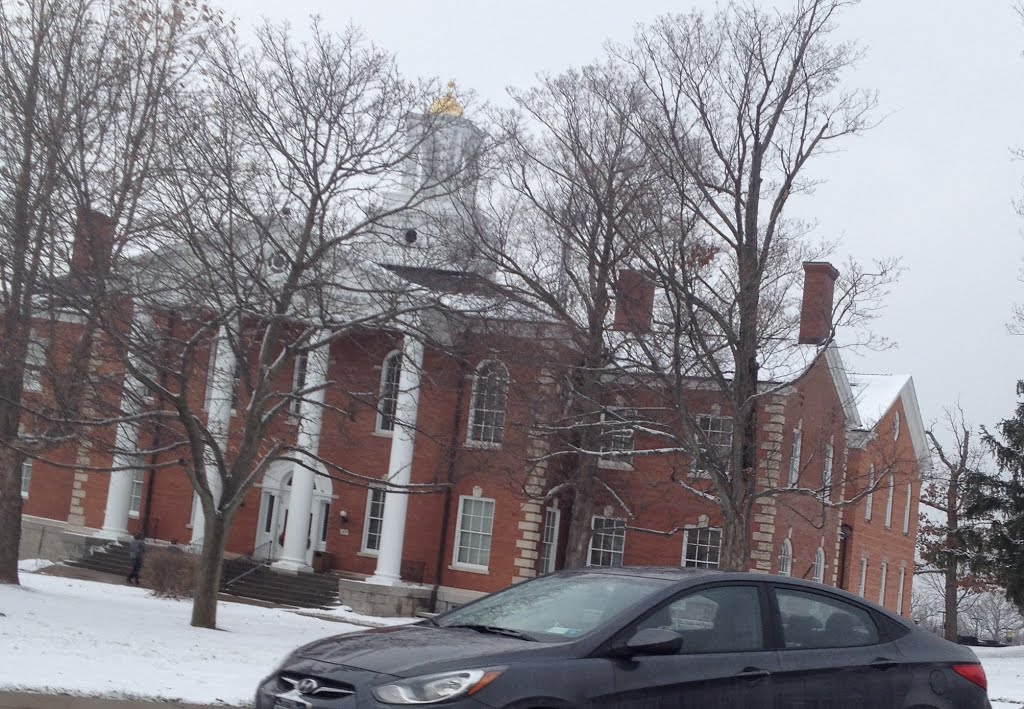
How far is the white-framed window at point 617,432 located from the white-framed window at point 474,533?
6601 millimetres

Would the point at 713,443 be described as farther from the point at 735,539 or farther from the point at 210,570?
the point at 210,570

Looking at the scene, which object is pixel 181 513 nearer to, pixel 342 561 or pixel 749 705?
pixel 342 561

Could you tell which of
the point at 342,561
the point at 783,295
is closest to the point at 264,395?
the point at 783,295

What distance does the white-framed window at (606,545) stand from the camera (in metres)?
33.8

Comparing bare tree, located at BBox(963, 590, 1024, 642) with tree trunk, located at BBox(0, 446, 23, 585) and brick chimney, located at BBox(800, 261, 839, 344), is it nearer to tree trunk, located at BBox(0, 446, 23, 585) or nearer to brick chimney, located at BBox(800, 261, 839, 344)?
brick chimney, located at BBox(800, 261, 839, 344)

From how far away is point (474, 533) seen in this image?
33812mm

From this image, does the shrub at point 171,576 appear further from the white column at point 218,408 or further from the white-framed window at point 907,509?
the white-framed window at point 907,509

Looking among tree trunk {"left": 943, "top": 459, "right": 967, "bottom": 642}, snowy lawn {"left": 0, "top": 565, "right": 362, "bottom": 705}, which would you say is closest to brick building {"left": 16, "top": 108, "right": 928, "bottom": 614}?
tree trunk {"left": 943, "top": 459, "right": 967, "bottom": 642}

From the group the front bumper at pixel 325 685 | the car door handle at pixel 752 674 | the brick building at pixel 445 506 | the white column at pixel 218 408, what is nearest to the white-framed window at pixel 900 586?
the brick building at pixel 445 506

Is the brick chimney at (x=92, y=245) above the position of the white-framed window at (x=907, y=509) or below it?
above

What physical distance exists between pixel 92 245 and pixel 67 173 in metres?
0.98

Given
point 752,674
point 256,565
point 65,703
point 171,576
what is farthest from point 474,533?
point 752,674

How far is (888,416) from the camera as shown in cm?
4038

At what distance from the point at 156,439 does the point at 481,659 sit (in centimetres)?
1620
